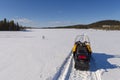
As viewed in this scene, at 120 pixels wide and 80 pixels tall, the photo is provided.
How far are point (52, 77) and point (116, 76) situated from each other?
7.48 feet

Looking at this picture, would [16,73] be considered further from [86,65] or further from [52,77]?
[86,65]

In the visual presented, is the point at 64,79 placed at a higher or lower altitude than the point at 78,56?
lower

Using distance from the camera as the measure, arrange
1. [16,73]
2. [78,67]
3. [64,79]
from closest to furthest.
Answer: [64,79], [16,73], [78,67]

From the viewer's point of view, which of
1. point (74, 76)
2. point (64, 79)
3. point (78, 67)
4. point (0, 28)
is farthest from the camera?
point (0, 28)

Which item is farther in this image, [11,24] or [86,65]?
[11,24]

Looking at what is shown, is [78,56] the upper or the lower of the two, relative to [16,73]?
upper

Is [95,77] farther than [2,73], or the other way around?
[2,73]

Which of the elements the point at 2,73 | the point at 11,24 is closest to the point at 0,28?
the point at 11,24

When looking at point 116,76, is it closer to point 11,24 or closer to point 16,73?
point 16,73

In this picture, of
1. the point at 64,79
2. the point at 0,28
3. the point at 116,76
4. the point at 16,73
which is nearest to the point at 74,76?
the point at 64,79

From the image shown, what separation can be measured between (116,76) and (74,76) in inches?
58.9

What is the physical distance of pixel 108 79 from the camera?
502 centimetres

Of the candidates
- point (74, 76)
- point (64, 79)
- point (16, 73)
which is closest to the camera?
point (64, 79)

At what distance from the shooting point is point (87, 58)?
599 centimetres
